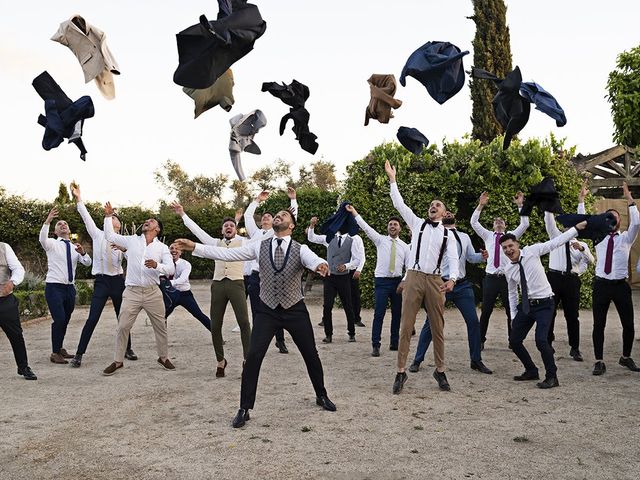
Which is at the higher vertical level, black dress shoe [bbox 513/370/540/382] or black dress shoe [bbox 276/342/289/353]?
black dress shoe [bbox 276/342/289/353]

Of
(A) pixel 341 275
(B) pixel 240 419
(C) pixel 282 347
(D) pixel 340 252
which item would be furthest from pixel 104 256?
(B) pixel 240 419

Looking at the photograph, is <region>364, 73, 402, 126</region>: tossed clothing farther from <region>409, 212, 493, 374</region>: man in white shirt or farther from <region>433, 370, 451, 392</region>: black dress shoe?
<region>433, 370, 451, 392</region>: black dress shoe

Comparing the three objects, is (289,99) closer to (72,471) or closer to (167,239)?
(72,471)

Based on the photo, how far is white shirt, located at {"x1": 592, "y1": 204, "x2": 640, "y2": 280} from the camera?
7672 millimetres

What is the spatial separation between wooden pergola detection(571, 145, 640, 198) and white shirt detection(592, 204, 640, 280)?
44.5 ft

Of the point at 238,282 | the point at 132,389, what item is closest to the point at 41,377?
the point at 132,389

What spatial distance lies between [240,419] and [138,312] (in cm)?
285

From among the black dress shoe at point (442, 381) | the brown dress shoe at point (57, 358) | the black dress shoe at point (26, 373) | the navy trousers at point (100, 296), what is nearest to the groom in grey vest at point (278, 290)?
the black dress shoe at point (442, 381)

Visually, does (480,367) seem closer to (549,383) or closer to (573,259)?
(549,383)

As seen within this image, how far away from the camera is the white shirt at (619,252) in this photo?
7672 mm

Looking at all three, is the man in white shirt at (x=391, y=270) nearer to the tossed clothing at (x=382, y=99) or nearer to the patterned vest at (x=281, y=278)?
the tossed clothing at (x=382, y=99)

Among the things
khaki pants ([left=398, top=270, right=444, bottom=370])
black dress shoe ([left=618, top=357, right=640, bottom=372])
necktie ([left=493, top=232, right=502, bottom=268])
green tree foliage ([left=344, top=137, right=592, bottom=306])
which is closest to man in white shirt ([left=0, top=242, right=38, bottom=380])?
khaki pants ([left=398, top=270, right=444, bottom=370])

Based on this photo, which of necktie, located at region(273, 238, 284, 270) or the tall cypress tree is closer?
necktie, located at region(273, 238, 284, 270)

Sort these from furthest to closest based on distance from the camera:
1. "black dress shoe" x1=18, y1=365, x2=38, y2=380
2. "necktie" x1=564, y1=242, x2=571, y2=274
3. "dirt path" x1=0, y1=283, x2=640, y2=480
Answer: "necktie" x1=564, y1=242, x2=571, y2=274
"black dress shoe" x1=18, y1=365, x2=38, y2=380
"dirt path" x1=0, y1=283, x2=640, y2=480
